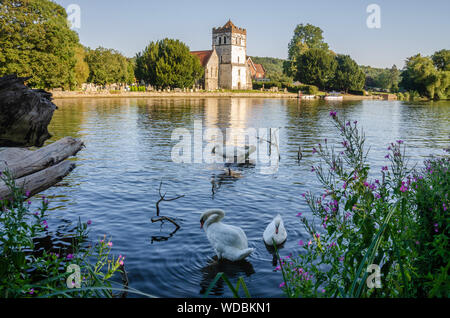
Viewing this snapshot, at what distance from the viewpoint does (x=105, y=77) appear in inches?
2923

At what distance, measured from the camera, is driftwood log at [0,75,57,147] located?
7.52 meters

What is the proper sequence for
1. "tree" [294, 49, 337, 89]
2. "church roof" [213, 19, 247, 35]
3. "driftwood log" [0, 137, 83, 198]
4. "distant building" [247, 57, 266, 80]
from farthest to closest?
1. "distant building" [247, 57, 266, 80]
2. "church roof" [213, 19, 247, 35]
3. "tree" [294, 49, 337, 89]
4. "driftwood log" [0, 137, 83, 198]

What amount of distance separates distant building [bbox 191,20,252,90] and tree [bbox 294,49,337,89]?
62.5 feet

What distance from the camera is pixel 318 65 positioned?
11612 cm

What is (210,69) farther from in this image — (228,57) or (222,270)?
(222,270)

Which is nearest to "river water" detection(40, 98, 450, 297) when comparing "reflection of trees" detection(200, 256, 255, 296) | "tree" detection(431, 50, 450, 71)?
"reflection of trees" detection(200, 256, 255, 296)

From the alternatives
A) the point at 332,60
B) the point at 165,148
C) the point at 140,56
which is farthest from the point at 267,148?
the point at 332,60

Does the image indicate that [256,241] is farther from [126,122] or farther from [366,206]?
[126,122]

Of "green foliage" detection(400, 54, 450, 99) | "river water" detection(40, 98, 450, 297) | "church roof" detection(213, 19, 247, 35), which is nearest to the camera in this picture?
"river water" detection(40, 98, 450, 297)

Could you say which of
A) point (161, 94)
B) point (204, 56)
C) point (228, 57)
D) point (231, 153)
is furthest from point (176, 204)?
point (228, 57)

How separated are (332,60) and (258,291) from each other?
401 ft

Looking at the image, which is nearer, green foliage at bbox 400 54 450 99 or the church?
green foliage at bbox 400 54 450 99

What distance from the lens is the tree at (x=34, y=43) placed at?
50219mm

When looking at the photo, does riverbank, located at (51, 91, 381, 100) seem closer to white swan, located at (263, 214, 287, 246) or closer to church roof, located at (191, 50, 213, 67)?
church roof, located at (191, 50, 213, 67)
